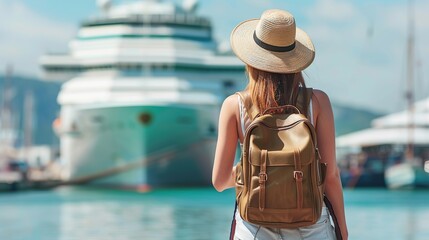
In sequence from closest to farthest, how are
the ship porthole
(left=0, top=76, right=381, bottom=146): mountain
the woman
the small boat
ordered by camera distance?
the woman → the ship porthole → the small boat → (left=0, top=76, right=381, bottom=146): mountain

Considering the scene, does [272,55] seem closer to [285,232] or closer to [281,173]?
[281,173]

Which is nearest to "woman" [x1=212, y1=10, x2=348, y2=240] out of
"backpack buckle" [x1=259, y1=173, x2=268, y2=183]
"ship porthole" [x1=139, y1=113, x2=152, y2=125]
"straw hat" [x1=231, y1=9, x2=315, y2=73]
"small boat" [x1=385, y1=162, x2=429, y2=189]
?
"straw hat" [x1=231, y1=9, x2=315, y2=73]

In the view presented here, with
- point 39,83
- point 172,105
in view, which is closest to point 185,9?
point 172,105

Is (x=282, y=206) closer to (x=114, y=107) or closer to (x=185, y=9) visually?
(x=114, y=107)

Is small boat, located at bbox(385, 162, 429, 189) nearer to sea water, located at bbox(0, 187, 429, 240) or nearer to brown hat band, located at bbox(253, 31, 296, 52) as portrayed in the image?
sea water, located at bbox(0, 187, 429, 240)

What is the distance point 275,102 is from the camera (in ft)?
11.6

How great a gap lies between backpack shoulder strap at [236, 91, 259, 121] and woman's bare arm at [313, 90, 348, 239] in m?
0.19

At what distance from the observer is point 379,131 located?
7000cm

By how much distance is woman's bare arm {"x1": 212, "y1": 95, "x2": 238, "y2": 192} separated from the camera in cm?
354

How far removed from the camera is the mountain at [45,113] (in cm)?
12282

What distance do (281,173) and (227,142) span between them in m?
0.22

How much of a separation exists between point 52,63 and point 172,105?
20.4 feet

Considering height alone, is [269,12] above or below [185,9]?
below

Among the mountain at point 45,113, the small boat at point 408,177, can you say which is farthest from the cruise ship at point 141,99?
the mountain at point 45,113
